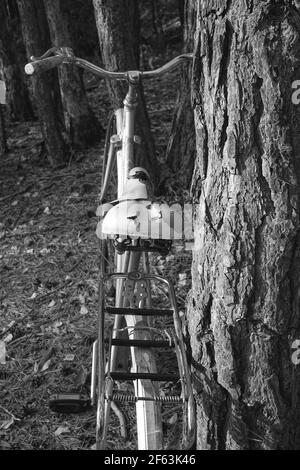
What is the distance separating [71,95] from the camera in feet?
21.0

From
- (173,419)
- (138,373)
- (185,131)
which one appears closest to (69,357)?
(173,419)

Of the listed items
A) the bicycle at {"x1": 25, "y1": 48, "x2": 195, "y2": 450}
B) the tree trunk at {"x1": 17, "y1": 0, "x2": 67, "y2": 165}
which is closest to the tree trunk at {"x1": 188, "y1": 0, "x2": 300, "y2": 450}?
the bicycle at {"x1": 25, "y1": 48, "x2": 195, "y2": 450}

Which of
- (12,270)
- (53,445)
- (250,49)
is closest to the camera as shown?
(250,49)

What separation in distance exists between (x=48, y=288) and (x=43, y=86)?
7.97 ft

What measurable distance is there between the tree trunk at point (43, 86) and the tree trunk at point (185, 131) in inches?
57.4

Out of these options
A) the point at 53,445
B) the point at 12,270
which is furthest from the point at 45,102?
the point at 53,445

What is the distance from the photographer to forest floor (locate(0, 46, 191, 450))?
3490 mm

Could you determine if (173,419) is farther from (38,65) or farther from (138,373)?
(38,65)

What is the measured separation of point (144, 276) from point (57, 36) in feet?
13.2

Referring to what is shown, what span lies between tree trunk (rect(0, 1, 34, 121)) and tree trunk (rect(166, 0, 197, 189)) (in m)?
2.67

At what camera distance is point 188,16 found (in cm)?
539

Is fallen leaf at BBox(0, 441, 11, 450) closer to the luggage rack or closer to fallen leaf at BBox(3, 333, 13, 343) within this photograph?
fallen leaf at BBox(3, 333, 13, 343)

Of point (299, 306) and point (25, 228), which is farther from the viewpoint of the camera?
point (25, 228)
